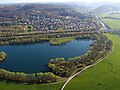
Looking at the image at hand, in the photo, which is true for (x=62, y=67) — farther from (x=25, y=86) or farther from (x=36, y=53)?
(x=36, y=53)

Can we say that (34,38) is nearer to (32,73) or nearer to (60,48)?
(60,48)

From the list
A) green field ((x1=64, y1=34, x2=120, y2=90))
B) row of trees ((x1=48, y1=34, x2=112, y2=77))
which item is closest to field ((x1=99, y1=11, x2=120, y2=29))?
row of trees ((x1=48, y1=34, x2=112, y2=77))

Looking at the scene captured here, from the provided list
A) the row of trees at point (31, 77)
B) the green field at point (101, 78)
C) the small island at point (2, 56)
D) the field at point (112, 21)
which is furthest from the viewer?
the field at point (112, 21)

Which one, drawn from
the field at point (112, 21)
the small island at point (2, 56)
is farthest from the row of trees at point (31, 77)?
the field at point (112, 21)

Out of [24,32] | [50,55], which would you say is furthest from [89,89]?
[24,32]

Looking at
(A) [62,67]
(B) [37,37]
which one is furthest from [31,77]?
(B) [37,37]

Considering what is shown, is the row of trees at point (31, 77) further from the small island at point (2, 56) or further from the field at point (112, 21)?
the field at point (112, 21)
